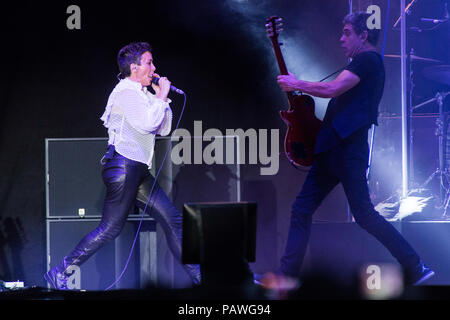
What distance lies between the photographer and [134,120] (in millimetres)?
4668

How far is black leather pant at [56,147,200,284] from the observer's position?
4633mm

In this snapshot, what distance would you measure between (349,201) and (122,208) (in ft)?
5.39

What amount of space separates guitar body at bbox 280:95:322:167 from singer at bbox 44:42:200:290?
929 mm

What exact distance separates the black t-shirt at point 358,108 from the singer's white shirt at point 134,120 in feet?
3.94

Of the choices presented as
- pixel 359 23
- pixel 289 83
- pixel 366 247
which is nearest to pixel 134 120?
pixel 289 83

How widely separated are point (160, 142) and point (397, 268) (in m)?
2.18

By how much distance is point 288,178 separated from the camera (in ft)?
19.3

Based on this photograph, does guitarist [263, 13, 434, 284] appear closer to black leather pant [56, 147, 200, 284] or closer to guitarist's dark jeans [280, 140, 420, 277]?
guitarist's dark jeans [280, 140, 420, 277]
